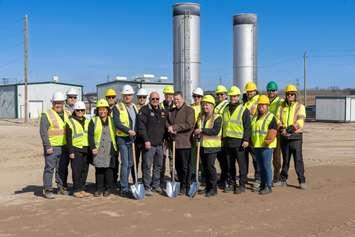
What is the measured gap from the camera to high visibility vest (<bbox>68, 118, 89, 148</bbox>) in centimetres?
823

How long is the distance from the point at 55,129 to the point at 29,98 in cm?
4347

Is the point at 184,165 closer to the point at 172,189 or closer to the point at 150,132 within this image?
the point at 172,189

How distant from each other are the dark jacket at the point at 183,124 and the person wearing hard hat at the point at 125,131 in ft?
2.24

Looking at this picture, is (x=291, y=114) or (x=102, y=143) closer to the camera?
(x=102, y=143)

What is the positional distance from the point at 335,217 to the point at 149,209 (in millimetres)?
2737

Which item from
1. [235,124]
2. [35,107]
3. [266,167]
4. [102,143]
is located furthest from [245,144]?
[35,107]

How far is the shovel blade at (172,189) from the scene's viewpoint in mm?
8190

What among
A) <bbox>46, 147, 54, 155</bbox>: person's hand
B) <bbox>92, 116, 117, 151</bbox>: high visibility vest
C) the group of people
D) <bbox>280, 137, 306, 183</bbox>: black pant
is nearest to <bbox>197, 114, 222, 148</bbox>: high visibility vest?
the group of people

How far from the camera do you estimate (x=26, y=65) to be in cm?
3553

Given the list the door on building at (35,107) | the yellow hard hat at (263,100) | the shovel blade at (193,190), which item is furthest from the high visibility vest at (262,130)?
the door on building at (35,107)

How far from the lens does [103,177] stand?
27.7 feet

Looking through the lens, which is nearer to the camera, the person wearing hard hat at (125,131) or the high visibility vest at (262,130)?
the person wearing hard hat at (125,131)

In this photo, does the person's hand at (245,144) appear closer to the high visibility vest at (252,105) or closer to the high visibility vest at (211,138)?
the high visibility vest at (211,138)

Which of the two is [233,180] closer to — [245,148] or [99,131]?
[245,148]
